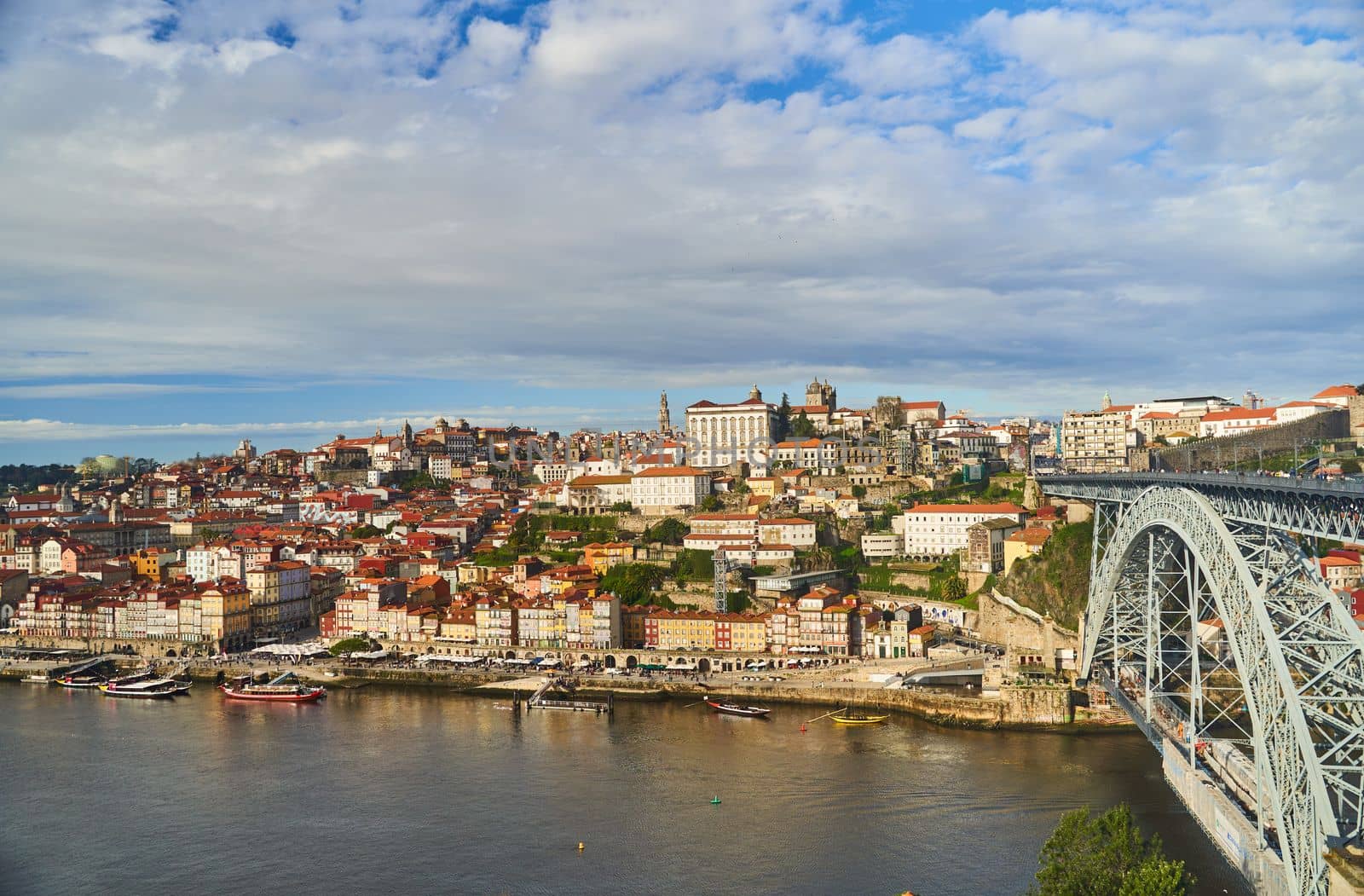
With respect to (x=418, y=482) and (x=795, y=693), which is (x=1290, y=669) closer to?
(x=795, y=693)

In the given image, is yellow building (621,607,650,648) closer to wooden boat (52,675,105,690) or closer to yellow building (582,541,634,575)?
yellow building (582,541,634,575)

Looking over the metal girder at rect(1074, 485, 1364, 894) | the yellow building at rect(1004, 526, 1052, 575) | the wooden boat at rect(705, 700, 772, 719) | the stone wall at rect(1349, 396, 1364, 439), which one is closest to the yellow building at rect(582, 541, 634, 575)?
the wooden boat at rect(705, 700, 772, 719)

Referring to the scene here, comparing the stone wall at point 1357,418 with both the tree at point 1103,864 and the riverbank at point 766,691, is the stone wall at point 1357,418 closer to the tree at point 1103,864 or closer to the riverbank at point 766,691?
the riverbank at point 766,691

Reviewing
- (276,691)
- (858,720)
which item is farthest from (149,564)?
(858,720)

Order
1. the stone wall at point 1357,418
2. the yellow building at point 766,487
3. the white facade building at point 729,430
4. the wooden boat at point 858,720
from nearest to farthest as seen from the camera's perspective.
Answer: the wooden boat at point 858,720, the stone wall at point 1357,418, the yellow building at point 766,487, the white facade building at point 729,430

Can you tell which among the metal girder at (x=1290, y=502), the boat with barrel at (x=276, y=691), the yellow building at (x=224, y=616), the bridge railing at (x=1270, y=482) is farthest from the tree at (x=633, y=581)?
the metal girder at (x=1290, y=502)

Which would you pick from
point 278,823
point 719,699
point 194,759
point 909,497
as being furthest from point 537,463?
point 278,823
